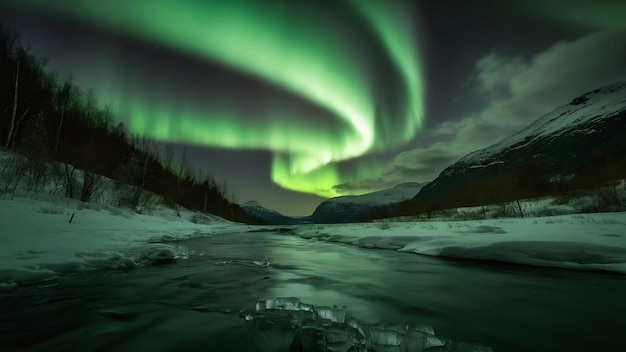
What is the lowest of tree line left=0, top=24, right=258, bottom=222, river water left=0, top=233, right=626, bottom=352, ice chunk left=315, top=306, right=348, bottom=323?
river water left=0, top=233, right=626, bottom=352

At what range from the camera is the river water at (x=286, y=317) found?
2.49 metres

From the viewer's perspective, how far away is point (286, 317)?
289 centimetres

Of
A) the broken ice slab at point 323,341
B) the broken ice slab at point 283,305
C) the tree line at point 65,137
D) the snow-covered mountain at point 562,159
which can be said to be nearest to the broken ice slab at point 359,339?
the broken ice slab at point 323,341

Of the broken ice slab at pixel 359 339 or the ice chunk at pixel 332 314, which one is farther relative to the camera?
the ice chunk at pixel 332 314

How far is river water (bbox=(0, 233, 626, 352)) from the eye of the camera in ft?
8.17

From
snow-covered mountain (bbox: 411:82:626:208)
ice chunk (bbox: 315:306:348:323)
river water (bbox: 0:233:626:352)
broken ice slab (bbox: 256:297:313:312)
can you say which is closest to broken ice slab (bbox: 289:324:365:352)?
river water (bbox: 0:233:626:352)

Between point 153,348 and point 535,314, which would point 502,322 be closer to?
point 535,314

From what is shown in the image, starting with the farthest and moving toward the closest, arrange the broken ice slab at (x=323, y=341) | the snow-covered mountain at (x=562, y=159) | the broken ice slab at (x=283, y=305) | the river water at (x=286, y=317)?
the snow-covered mountain at (x=562, y=159) → the broken ice slab at (x=283, y=305) → the river water at (x=286, y=317) → the broken ice slab at (x=323, y=341)

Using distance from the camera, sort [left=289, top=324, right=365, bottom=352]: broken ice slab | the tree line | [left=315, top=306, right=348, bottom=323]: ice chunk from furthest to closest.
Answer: the tree line < [left=315, top=306, right=348, bottom=323]: ice chunk < [left=289, top=324, right=365, bottom=352]: broken ice slab

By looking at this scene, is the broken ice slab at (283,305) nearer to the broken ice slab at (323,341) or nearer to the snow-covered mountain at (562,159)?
the broken ice slab at (323,341)

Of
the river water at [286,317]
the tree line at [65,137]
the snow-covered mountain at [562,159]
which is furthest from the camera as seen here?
the snow-covered mountain at [562,159]

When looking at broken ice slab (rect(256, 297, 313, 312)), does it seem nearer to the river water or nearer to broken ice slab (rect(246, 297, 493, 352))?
the river water

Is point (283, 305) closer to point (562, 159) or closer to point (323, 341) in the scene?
point (323, 341)

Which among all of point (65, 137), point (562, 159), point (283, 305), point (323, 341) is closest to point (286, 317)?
point (283, 305)
